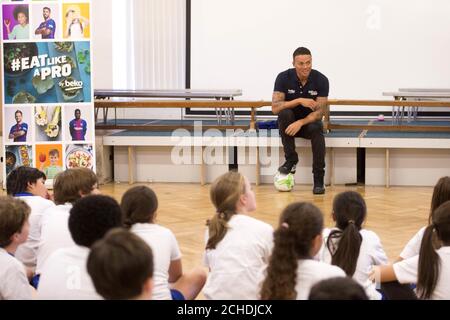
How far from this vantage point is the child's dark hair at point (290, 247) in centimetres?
262

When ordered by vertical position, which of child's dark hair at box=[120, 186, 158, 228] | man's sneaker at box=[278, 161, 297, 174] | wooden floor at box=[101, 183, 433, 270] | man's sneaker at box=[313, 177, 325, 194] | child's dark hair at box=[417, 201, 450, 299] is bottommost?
wooden floor at box=[101, 183, 433, 270]

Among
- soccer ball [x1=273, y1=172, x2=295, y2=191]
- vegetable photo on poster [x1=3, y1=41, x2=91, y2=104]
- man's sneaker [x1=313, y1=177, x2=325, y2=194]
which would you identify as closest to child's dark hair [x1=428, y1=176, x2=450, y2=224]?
man's sneaker [x1=313, y1=177, x2=325, y2=194]

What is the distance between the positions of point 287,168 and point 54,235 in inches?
160

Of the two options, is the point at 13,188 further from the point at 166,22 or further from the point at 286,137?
the point at 166,22

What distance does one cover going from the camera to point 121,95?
8.21m

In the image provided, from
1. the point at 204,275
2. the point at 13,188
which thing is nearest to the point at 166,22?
the point at 13,188

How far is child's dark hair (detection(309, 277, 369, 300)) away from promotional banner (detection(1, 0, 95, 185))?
215 inches

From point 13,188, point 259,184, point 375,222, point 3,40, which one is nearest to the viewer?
point 13,188

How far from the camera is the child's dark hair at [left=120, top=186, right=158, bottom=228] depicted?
3.22 metres

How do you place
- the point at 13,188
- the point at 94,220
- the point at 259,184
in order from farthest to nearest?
the point at 259,184 < the point at 13,188 < the point at 94,220

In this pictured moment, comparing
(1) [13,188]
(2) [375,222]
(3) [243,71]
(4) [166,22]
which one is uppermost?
(4) [166,22]

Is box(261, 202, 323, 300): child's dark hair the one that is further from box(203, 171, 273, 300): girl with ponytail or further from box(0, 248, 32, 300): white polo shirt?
box(0, 248, 32, 300): white polo shirt

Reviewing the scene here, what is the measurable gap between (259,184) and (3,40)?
2702 mm

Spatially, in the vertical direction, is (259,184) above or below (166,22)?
below
